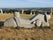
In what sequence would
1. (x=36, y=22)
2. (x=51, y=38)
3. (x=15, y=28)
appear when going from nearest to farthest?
(x=51, y=38) → (x=15, y=28) → (x=36, y=22)

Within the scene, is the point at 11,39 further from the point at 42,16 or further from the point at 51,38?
the point at 42,16

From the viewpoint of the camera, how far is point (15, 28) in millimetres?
12797

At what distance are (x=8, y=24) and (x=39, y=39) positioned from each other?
4219 millimetres

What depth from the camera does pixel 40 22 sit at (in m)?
13.7

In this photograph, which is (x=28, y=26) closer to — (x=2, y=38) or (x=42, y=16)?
(x=42, y=16)

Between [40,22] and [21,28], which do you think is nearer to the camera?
[21,28]

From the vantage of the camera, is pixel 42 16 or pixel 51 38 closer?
pixel 51 38

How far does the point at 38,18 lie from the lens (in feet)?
45.6

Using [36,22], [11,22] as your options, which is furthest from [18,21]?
[36,22]

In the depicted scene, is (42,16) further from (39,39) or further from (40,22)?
(39,39)

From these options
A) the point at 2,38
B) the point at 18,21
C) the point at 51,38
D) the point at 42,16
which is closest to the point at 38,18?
the point at 42,16

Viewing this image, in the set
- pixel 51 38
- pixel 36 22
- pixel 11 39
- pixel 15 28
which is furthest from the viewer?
pixel 36 22

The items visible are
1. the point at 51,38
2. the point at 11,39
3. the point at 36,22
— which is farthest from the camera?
the point at 36,22

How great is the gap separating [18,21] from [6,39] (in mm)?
4102
